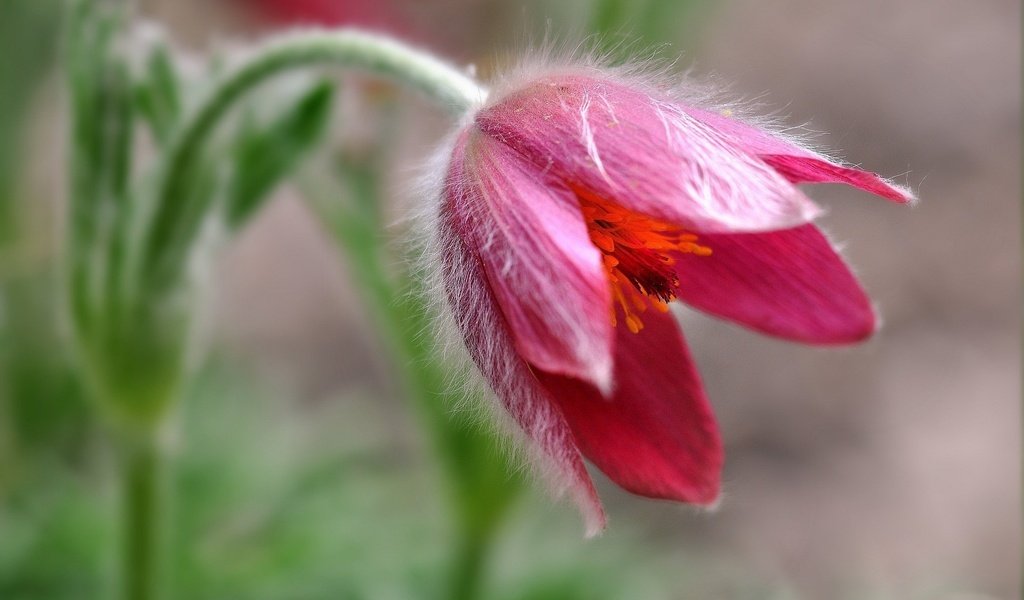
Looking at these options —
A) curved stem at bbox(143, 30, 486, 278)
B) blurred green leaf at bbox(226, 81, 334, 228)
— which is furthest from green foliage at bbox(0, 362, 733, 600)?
curved stem at bbox(143, 30, 486, 278)

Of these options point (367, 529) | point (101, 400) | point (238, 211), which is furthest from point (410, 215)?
point (367, 529)

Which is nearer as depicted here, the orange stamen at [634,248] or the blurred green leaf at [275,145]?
the orange stamen at [634,248]

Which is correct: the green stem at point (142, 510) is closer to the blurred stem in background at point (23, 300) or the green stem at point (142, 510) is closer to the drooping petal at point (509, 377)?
the drooping petal at point (509, 377)

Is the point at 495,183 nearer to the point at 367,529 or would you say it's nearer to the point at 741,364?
the point at 367,529

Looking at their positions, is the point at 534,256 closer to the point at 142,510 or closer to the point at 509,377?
the point at 509,377

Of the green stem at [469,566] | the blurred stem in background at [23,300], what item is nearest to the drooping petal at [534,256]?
the green stem at [469,566]

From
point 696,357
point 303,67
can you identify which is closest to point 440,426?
point 303,67
